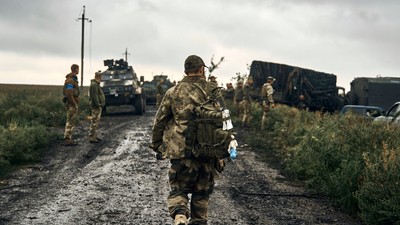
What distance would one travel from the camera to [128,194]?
7.42 meters

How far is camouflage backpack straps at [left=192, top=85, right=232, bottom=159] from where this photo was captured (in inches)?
180

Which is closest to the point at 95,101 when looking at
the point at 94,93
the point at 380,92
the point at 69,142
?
the point at 94,93

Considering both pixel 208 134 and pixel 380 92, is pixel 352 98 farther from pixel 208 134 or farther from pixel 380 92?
pixel 208 134

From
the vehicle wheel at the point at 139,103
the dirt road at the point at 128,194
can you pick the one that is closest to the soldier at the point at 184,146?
the dirt road at the point at 128,194

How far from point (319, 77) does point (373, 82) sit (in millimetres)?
2886

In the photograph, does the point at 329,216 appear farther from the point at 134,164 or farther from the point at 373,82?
the point at 373,82

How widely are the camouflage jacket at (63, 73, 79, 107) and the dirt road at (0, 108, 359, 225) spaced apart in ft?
4.74

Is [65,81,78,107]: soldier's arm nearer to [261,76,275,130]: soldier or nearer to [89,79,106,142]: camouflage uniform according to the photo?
[89,79,106,142]: camouflage uniform

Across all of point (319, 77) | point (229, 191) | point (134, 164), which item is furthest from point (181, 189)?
point (319, 77)

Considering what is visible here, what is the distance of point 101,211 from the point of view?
6391mm

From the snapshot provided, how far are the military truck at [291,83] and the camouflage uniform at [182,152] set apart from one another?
2152cm

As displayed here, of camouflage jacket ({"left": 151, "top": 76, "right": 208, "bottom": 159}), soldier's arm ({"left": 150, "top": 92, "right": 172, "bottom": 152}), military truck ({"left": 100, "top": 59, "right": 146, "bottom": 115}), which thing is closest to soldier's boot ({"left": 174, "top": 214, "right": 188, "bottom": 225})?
camouflage jacket ({"left": 151, "top": 76, "right": 208, "bottom": 159})

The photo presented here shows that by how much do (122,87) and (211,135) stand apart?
17.2 metres

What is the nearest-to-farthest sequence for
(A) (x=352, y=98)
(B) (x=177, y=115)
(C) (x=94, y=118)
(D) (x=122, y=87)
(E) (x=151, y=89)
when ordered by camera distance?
(B) (x=177, y=115) < (C) (x=94, y=118) < (D) (x=122, y=87) < (A) (x=352, y=98) < (E) (x=151, y=89)
